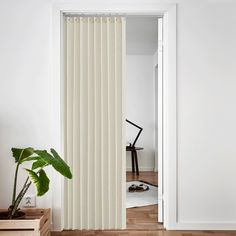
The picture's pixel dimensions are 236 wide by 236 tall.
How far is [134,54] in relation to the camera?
259 inches

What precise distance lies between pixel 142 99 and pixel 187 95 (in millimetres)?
3698

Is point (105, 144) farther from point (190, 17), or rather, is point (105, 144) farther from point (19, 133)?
point (190, 17)

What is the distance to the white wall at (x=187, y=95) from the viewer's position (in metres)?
2.88

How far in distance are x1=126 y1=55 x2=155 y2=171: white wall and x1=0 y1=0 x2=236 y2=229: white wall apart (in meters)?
3.66

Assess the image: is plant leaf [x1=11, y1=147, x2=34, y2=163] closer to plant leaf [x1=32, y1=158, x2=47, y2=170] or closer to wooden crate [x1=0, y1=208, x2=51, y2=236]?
plant leaf [x1=32, y1=158, x2=47, y2=170]

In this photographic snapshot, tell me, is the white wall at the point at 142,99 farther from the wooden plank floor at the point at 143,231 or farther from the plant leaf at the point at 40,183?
the plant leaf at the point at 40,183

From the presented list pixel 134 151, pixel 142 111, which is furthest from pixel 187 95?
pixel 142 111

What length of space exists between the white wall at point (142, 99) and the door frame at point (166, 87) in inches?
143

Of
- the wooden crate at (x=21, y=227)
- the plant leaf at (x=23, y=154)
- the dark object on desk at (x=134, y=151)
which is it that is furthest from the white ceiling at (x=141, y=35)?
the wooden crate at (x=21, y=227)

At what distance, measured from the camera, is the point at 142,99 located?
261 inches

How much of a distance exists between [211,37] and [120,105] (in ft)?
3.50

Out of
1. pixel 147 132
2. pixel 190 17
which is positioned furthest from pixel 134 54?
pixel 190 17

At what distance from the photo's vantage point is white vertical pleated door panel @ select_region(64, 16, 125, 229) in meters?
2.98

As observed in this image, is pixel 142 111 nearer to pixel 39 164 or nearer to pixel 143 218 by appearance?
pixel 143 218
